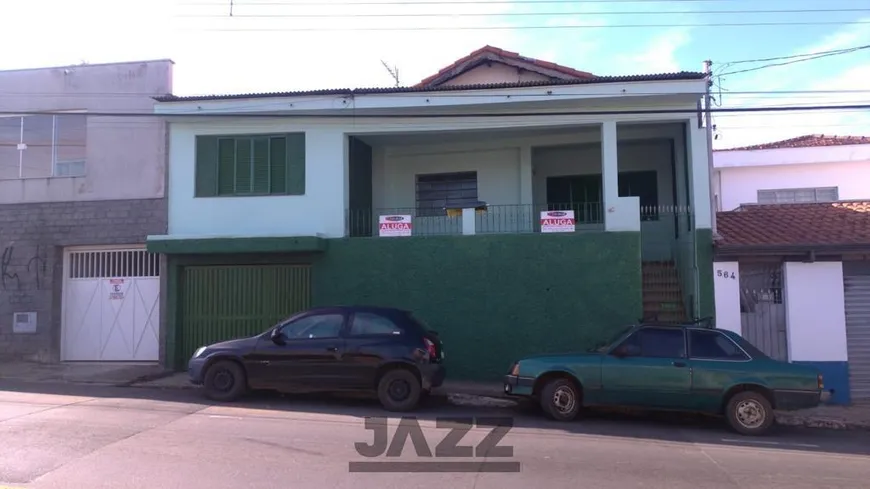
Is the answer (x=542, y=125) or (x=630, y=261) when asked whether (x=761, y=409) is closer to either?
(x=630, y=261)

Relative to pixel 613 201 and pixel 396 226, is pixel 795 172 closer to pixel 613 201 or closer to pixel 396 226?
pixel 613 201

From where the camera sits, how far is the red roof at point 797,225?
41.5ft

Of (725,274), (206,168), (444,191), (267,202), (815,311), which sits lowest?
(815,311)

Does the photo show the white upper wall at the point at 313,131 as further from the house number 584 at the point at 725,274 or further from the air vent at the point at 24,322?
the air vent at the point at 24,322

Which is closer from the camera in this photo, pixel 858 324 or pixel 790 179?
pixel 858 324

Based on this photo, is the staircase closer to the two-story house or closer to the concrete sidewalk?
the two-story house

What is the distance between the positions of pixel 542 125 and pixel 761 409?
282 inches

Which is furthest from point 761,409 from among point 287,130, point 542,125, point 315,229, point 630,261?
point 287,130

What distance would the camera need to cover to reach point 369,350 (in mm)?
10172

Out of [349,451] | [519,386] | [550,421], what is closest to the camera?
[349,451]

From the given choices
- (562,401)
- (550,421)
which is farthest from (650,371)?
(550,421)

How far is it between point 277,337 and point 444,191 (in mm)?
7598

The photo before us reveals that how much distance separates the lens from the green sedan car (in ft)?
29.9

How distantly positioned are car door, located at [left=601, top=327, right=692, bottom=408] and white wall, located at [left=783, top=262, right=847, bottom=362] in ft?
14.1
